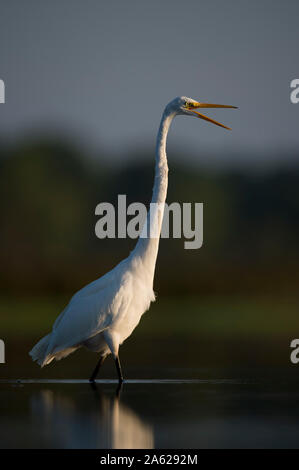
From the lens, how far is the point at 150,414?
21.7 ft

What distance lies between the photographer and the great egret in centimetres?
841

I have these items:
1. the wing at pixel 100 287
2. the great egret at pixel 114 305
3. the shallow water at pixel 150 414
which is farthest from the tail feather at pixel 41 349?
the shallow water at pixel 150 414

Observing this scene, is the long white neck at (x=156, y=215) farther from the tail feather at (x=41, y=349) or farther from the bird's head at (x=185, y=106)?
the tail feather at (x=41, y=349)

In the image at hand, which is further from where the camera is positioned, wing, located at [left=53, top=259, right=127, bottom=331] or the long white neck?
the long white neck

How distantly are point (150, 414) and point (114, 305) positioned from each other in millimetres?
1921

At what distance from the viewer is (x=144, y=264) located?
8.79m

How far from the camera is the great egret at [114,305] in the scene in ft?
27.6

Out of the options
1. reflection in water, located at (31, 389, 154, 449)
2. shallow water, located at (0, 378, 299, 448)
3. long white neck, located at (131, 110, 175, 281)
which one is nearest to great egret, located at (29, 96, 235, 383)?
long white neck, located at (131, 110, 175, 281)

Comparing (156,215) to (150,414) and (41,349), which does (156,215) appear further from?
(150,414)

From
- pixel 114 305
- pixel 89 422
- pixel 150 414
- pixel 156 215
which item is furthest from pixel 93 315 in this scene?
pixel 89 422

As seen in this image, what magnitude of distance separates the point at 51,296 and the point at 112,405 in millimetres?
15418

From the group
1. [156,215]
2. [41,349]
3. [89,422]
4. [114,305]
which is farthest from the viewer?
[156,215]

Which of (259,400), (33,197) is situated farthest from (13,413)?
(33,197)

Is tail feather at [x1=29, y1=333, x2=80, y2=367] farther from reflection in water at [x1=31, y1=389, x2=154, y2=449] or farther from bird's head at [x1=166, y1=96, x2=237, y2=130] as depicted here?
bird's head at [x1=166, y1=96, x2=237, y2=130]
